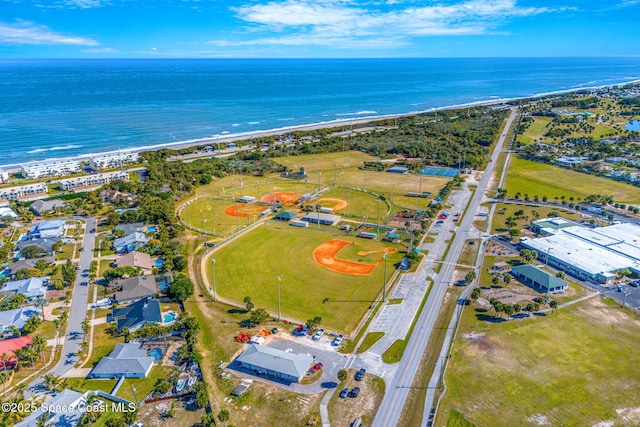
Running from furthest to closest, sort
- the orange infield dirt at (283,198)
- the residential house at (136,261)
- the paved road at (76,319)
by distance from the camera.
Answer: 1. the orange infield dirt at (283,198)
2. the residential house at (136,261)
3. the paved road at (76,319)

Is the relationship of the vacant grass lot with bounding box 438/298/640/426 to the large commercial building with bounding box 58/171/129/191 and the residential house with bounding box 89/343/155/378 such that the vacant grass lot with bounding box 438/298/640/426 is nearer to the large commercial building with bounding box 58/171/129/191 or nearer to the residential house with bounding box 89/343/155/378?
the residential house with bounding box 89/343/155/378

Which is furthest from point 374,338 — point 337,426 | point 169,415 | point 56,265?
point 56,265

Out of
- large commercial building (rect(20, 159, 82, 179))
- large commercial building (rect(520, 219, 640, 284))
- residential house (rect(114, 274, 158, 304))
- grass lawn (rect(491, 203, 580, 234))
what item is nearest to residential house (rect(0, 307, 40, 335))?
residential house (rect(114, 274, 158, 304))

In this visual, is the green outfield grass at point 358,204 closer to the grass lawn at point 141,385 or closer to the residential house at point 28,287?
the grass lawn at point 141,385

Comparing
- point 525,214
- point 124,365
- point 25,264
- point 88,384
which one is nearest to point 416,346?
point 124,365

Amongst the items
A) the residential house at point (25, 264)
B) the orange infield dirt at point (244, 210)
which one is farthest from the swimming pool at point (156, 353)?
the orange infield dirt at point (244, 210)

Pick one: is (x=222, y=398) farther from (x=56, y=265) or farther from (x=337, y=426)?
(x=56, y=265)
